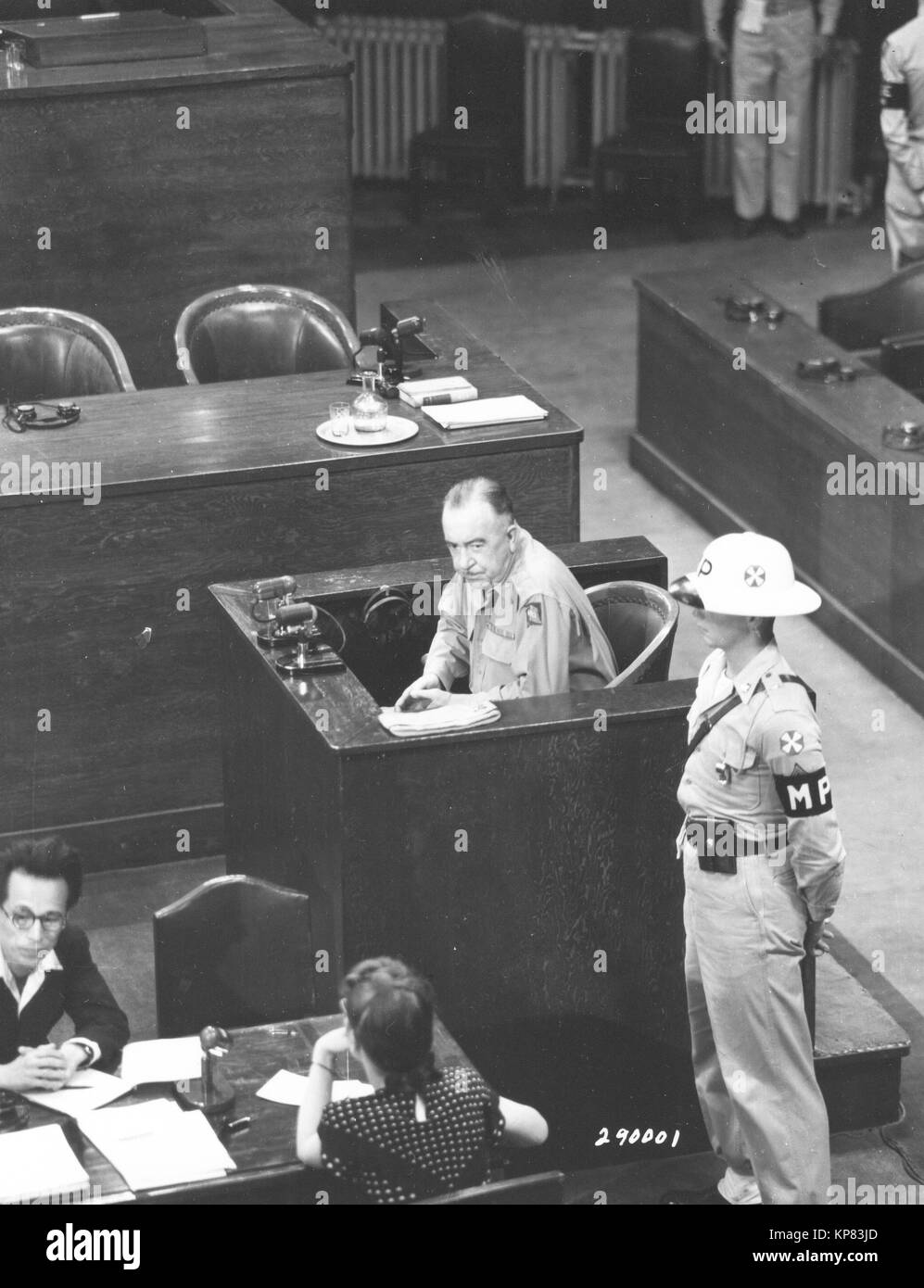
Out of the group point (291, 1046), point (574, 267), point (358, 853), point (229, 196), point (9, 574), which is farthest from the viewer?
point (574, 267)

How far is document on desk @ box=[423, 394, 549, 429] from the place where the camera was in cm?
615

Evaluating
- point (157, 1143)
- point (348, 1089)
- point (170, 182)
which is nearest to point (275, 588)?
point (348, 1089)

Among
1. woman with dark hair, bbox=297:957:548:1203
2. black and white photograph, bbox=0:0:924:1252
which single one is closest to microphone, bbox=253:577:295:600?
black and white photograph, bbox=0:0:924:1252

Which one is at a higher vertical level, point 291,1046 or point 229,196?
point 229,196

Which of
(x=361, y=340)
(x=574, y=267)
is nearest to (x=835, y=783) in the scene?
(x=361, y=340)

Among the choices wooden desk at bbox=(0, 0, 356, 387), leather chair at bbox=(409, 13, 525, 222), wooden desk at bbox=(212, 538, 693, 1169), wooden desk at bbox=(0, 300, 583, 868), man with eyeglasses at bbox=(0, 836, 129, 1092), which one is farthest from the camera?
leather chair at bbox=(409, 13, 525, 222)

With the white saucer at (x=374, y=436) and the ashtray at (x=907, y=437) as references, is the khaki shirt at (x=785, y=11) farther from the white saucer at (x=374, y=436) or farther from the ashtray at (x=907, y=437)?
the white saucer at (x=374, y=436)

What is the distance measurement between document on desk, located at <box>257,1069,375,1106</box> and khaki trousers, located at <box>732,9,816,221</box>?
767cm

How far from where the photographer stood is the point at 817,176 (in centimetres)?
1168

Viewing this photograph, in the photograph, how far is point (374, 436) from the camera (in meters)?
6.08

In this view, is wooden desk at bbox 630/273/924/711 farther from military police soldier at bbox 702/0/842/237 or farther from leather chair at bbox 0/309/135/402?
military police soldier at bbox 702/0/842/237

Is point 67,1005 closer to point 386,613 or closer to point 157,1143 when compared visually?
point 157,1143

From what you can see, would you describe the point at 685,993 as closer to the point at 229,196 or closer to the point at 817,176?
the point at 229,196
